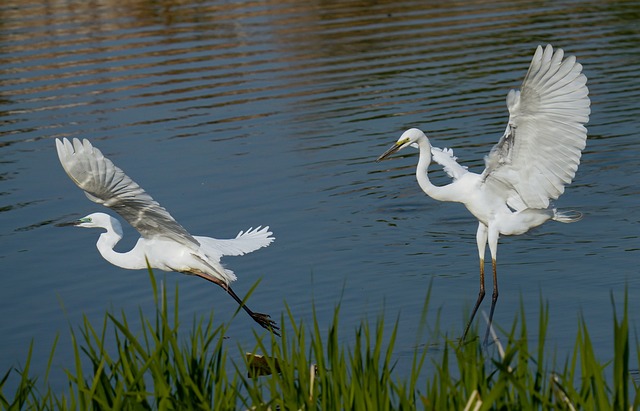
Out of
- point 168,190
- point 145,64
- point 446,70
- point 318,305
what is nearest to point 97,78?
point 145,64

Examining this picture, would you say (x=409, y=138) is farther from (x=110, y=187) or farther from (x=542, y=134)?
(x=110, y=187)

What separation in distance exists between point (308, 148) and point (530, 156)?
19.5 ft

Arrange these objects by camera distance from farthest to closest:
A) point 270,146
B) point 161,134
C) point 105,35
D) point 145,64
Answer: point 105,35 < point 145,64 < point 161,134 < point 270,146

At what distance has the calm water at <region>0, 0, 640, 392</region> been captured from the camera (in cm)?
830

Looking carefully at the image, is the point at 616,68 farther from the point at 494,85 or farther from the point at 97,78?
the point at 97,78

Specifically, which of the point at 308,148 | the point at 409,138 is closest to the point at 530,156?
the point at 409,138

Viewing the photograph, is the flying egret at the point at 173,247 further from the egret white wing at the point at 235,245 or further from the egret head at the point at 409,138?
the egret head at the point at 409,138

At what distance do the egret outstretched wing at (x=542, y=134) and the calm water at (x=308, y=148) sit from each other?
0.82m

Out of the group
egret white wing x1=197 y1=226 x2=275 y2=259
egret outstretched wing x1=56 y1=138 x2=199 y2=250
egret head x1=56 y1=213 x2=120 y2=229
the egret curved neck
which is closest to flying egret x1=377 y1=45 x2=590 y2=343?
egret white wing x1=197 y1=226 x2=275 y2=259

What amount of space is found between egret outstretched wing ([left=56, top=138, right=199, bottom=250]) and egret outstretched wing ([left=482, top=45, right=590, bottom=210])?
2114 millimetres

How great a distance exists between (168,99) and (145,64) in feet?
8.97

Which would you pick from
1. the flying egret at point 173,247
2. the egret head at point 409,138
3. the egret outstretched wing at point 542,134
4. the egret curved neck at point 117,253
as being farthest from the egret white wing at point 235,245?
the egret outstretched wing at point 542,134

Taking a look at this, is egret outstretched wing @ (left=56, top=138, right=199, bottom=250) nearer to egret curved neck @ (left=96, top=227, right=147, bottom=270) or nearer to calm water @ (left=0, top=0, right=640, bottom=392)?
egret curved neck @ (left=96, top=227, right=147, bottom=270)

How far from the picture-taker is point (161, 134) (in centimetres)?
1409
